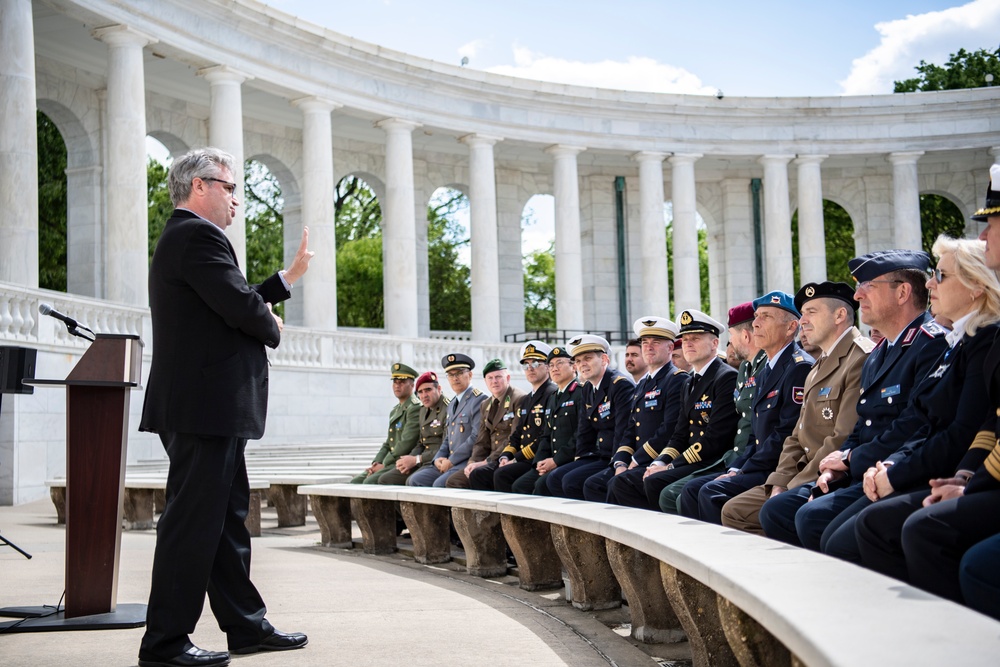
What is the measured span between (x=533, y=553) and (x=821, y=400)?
4084 millimetres

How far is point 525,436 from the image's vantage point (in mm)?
16266

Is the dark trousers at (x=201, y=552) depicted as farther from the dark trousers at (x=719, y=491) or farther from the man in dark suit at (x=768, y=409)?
the man in dark suit at (x=768, y=409)

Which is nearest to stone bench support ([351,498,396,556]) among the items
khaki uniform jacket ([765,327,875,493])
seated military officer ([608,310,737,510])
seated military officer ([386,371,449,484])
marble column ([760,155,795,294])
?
seated military officer ([386,371,449,484])

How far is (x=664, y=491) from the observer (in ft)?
37.8

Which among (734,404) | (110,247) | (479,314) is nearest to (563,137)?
(479,314)

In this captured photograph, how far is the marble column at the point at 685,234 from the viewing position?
165 feet

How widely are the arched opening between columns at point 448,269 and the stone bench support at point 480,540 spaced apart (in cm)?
5013

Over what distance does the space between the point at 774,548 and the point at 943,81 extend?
207 ft

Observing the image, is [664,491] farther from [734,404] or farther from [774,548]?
[774,548]

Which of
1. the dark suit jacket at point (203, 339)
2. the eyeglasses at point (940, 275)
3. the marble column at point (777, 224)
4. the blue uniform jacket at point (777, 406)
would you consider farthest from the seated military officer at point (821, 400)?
the marble column at point (777, 224)

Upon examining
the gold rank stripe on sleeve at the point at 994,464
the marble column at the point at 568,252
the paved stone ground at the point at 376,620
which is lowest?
the paved stone ground at the point at 376,620

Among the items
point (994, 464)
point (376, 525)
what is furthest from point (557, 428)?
point (994, 464)

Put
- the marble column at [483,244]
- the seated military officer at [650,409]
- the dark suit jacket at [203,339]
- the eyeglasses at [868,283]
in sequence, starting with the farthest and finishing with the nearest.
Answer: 1. the marble column at [483,244]
2. the seated military officer at [650,409]
3. the eyeglasses at [868,283]
4. the dark suit jacket at [203,339]

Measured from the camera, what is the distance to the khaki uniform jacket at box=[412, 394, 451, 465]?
19188mm
